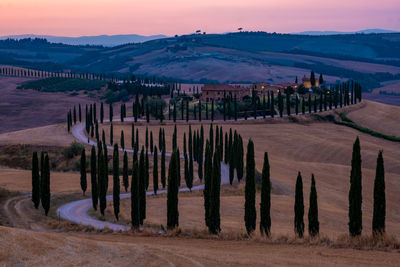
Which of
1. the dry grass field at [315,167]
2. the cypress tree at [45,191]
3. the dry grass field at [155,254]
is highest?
the dry grass field at [155,254]

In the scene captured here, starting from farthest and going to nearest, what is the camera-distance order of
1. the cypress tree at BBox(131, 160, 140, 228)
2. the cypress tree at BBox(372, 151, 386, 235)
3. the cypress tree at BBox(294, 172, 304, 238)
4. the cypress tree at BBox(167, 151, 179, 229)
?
the cypress tree at BBox(131, 160, 140, 228) < the cypress tree at BBox(167, 151, 179, 229) < the cypress tree at BBox(294, 172, 304, 238) < the cypress tree at BBox(372, 151, 386, 235)

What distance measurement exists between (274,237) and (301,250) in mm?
4094

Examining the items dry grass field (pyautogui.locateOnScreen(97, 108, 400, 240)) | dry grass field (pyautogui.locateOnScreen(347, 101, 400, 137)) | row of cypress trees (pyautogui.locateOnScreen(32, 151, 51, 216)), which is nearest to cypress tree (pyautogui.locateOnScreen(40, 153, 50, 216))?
row of cypress trees (pyautogui.locateOnScreen(32, 151, 51, 216))

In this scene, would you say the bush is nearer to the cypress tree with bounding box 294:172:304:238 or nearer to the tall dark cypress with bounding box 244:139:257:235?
the tall dark cypress with bounding box 244:139:257:235

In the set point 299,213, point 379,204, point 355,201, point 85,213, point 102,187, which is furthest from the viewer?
point 85,213

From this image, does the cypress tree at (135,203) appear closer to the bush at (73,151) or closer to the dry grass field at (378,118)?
the bush at (73,151)

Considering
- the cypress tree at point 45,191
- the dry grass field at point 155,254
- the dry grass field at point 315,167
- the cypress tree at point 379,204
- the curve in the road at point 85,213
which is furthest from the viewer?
the dry grass field at point 315,167

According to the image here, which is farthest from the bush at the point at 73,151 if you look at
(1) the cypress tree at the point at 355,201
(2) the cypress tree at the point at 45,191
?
(1) the cypress tree at the point at 355,201

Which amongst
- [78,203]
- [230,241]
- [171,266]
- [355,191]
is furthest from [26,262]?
[78,203]

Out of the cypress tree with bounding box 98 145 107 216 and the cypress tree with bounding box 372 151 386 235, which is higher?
the cypress tree with bounding box 372 151 386 235

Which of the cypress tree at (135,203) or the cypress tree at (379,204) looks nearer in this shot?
the cypress tree at (379,204)

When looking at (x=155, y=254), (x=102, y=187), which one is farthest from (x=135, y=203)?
(x=155, y=254)

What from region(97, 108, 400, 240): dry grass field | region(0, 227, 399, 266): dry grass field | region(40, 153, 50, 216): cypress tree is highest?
region(0, 227, 399, 266): dry grass field

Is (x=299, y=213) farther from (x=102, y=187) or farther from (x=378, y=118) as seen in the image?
(x=378, y=118)
